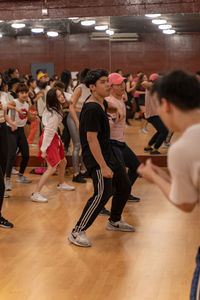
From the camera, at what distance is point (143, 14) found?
26.5 ft

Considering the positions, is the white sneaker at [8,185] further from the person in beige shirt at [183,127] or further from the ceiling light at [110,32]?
the person in beige shirt at [183,127]

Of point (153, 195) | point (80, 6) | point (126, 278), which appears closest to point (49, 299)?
point (126, 278)

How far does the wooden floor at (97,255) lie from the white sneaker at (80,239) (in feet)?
0.17

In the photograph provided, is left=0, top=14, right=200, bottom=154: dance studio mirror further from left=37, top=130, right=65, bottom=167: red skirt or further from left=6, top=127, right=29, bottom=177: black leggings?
left=37, top=130, right=65, bottom=167: red skirt

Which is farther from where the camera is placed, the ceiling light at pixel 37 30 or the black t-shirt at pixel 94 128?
the ceiling light at pixel 37 30

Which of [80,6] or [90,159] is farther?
[80,6]

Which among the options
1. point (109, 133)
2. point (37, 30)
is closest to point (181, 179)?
point (109, 133)

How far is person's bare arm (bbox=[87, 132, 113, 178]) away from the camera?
4027 mm

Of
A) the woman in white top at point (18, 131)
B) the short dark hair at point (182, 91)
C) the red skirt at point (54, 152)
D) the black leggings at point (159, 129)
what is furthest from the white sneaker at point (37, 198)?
the short dark hair at point (182, 91)

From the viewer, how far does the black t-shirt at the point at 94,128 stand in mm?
4027

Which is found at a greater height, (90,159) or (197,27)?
(197,27)

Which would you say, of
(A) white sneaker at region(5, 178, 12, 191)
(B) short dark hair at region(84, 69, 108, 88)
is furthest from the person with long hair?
(B) short dark hair at region(84, 69, 108, 88)

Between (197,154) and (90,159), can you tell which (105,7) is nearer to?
(90,159)

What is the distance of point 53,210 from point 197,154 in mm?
3977
